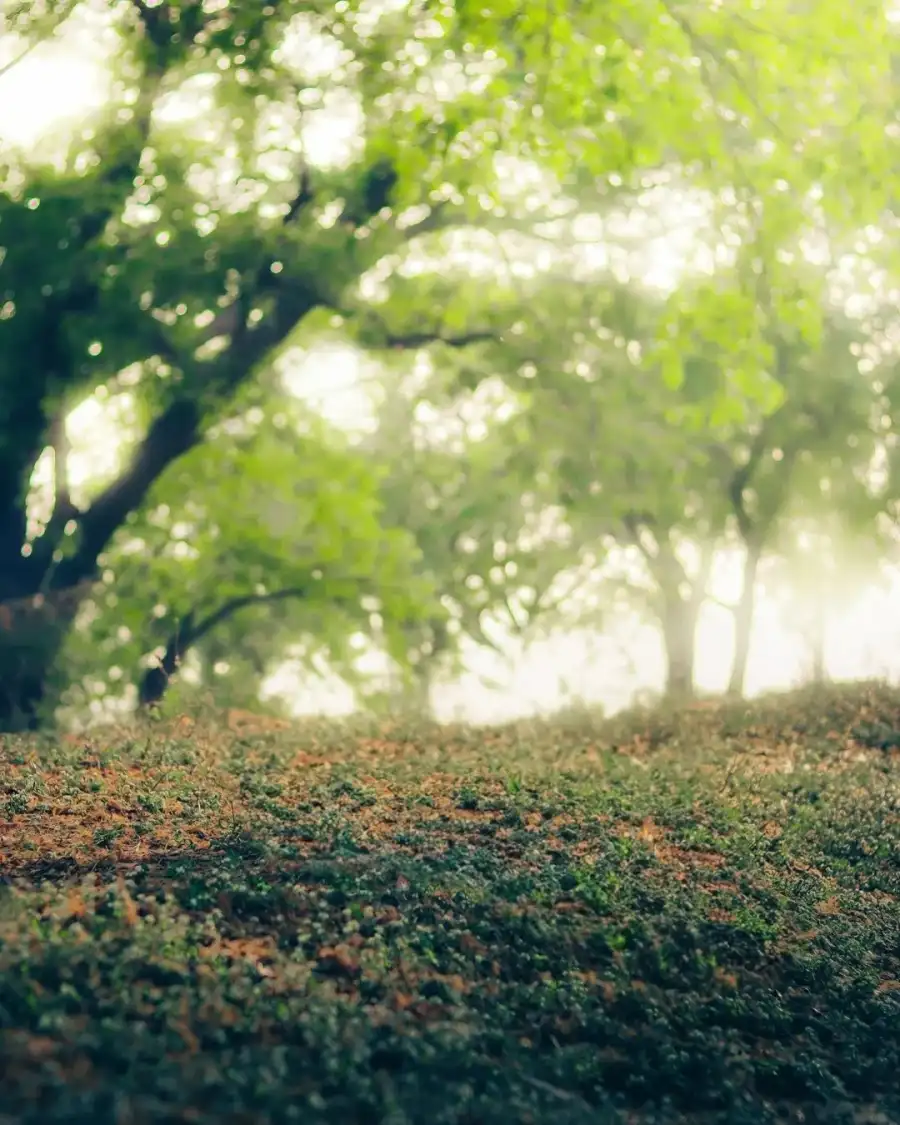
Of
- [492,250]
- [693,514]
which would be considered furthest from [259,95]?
[693,514]

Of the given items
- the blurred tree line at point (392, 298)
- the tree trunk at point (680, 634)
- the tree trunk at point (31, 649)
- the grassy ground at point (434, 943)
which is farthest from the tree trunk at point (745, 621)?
the grassy ground at point (434, 943)

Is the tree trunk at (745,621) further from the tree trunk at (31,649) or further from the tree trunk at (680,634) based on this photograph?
the tree trunk at (31,649)

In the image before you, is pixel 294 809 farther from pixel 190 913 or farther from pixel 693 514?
pixel 693 514

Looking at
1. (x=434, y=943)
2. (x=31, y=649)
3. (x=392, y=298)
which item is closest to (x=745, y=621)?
(x=392, y=298)

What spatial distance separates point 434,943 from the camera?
5.85m

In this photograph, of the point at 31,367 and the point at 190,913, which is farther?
the point at 31,367

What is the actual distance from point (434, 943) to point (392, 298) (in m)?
12.3

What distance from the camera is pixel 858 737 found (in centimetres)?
1266

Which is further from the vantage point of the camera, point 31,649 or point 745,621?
point 745,621

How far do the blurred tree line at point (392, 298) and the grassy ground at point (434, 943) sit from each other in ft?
16.0

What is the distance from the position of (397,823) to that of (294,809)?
70 centimetres

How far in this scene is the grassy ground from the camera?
4500 mm

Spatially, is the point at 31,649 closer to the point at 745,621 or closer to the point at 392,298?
the point at 392,298

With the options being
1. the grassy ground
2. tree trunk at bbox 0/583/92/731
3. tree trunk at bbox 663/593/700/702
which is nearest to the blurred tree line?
tree trunk at bbox 0/583/92/731
